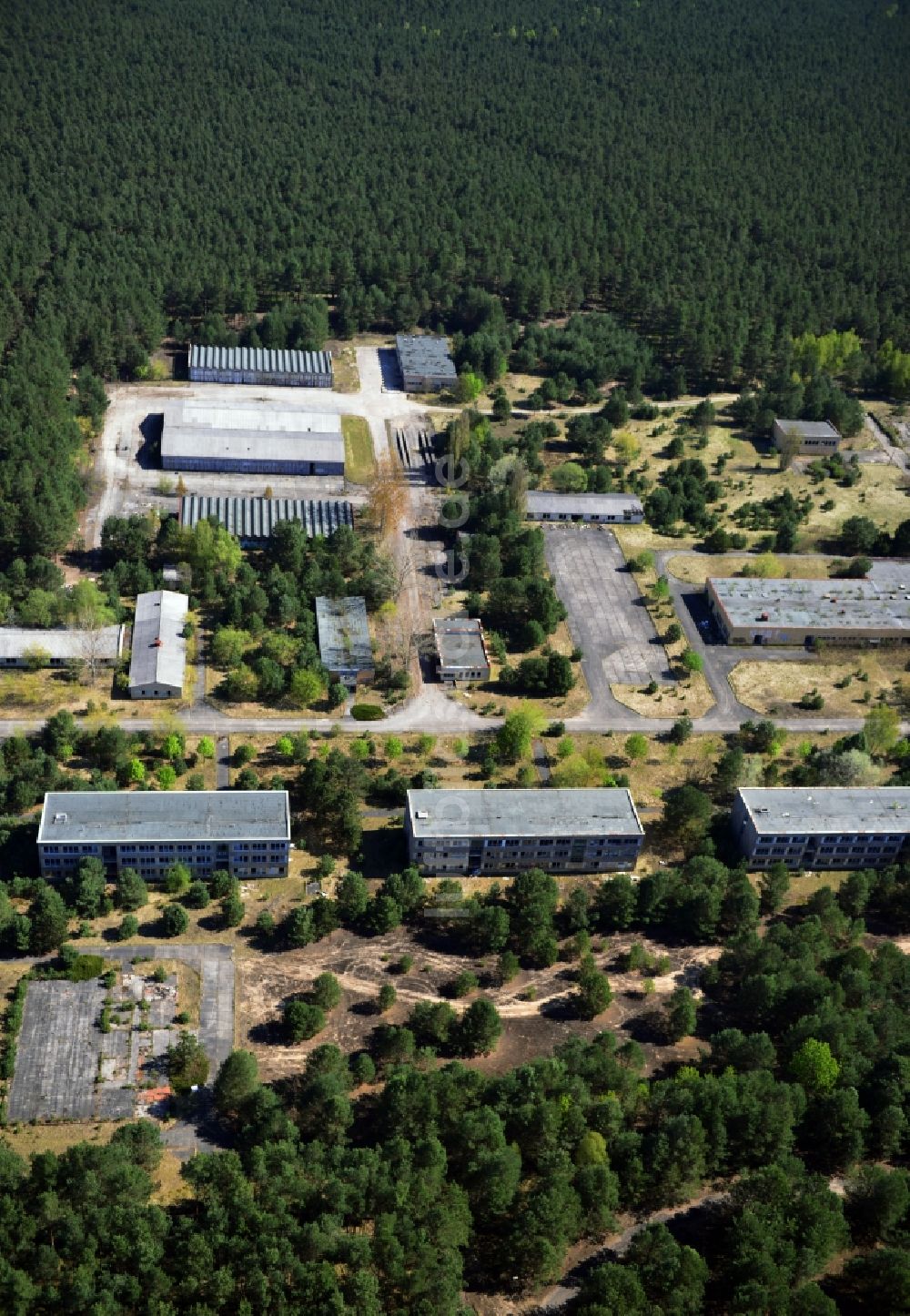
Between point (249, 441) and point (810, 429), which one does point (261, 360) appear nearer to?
point (249, 441)

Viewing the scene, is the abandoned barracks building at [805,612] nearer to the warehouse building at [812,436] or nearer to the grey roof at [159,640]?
the warehouse building at [812,436]

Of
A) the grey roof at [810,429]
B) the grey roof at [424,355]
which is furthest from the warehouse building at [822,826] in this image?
the grey roof at [424,355]

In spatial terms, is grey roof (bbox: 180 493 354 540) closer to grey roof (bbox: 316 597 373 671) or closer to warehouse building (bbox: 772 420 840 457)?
grey roof (bbox: 316 597 373 671)

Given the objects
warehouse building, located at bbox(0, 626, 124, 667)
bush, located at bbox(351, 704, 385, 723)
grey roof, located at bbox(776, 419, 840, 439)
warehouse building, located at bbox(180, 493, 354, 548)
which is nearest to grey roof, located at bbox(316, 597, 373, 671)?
bush, located at bbox(351, 704, 385, 723)

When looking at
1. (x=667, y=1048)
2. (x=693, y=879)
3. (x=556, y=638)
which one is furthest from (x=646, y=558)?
(x=667, y=1048)

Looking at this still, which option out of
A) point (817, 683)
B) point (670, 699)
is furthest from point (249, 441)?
point (817, 683)
